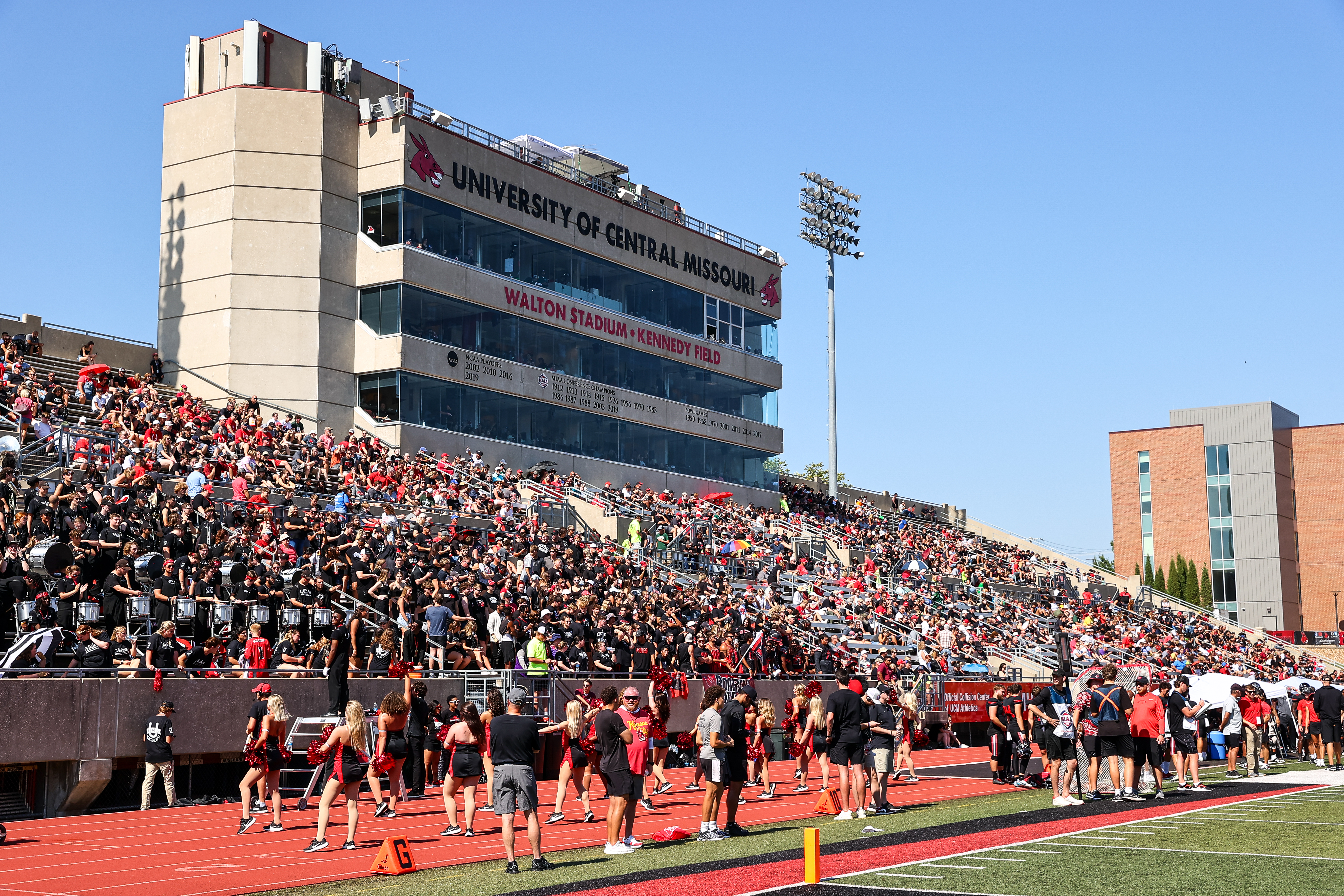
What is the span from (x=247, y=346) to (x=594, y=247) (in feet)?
44.7

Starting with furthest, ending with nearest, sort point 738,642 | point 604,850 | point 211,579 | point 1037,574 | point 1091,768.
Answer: point 1037,574
point 738,642
point 211,579
point 1091,768
point 604,850

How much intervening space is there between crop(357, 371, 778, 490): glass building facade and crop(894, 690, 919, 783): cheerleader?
20.3 m

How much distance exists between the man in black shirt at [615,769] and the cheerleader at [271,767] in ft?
14.2

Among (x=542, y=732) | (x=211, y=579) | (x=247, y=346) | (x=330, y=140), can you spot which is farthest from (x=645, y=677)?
(x=330, y=140)

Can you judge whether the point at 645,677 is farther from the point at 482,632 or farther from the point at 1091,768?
the point at 1091,768

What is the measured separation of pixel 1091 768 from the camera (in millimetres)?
19781

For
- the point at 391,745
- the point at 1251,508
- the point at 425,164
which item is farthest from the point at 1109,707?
the point at 1251,508

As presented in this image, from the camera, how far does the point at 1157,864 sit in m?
13.6

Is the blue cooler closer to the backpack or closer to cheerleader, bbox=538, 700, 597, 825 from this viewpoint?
the backpack

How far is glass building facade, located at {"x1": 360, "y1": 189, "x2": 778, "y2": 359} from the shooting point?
4191 cm

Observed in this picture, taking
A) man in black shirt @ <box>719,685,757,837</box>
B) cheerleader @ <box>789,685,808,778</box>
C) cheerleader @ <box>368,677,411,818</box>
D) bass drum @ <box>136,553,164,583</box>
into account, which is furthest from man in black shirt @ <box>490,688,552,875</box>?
bass drum @ <box>136,553,164,583</box>

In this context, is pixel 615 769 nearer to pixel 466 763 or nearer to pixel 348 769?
pixel 466 763

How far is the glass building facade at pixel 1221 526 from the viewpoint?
83062mm

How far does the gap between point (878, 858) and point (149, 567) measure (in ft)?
38.5
